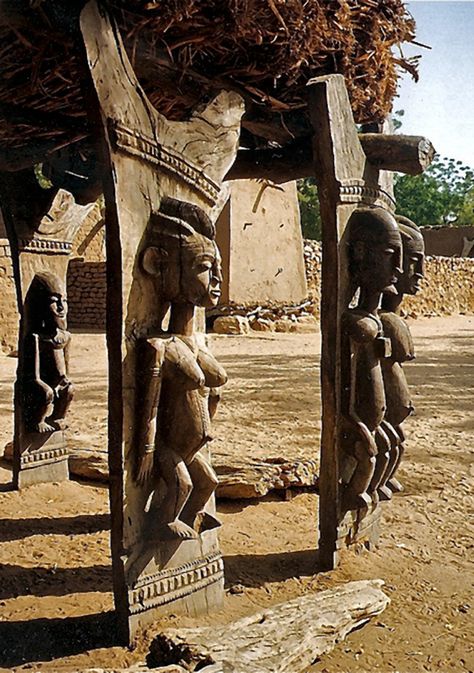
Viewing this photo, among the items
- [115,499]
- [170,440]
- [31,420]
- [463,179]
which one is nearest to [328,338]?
[170,440]

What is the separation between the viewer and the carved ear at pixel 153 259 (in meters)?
2.37

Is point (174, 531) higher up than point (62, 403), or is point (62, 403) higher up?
point (62, 403)

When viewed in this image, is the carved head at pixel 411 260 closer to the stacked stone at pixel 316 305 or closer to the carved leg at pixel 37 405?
the carved leg at pixel 37 405

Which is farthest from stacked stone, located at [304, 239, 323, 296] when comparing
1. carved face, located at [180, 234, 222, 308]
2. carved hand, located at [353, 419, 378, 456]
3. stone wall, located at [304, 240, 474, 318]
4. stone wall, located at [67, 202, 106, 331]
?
carved face, located at [180, 234, 222, 308]

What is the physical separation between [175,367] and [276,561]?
136 centimetres

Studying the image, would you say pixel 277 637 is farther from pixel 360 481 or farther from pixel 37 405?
pixel 37 405

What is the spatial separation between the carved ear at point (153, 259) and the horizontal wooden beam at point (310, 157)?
1.28 metres

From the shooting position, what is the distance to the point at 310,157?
3369 millimetres

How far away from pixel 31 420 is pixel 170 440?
2114 millimetres

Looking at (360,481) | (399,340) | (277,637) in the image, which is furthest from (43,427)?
(277,637)

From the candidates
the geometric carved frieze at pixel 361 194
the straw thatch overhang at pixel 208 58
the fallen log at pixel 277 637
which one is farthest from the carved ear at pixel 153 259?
the fallen log at pixel 277 637

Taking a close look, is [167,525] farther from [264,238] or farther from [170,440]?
[264,238]

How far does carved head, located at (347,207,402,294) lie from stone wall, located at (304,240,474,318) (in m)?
13.7

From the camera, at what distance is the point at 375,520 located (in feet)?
11.3
